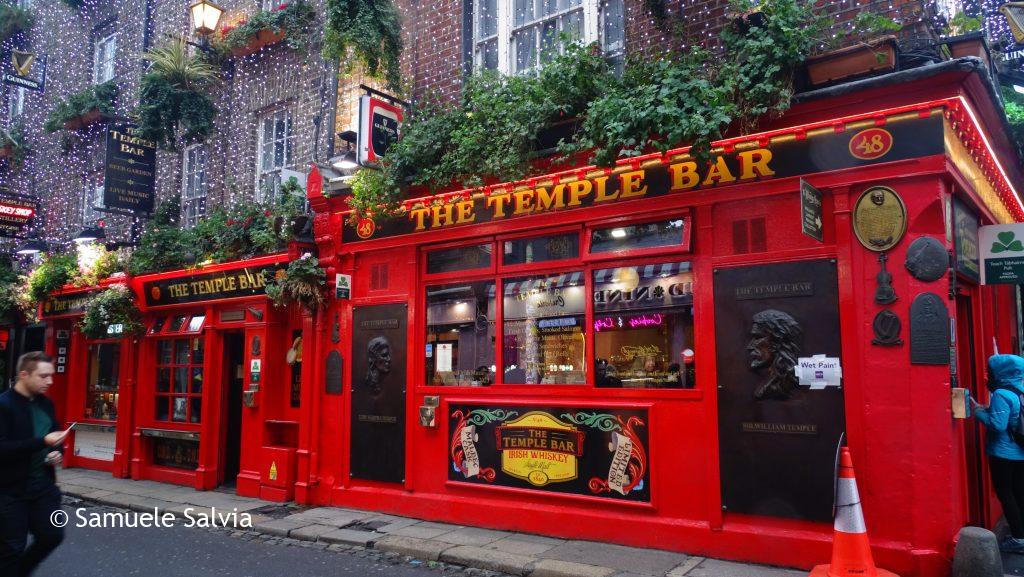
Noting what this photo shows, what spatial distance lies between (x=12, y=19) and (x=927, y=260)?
2143 cm

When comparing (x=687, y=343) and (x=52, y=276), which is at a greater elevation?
(x=52, y=276)

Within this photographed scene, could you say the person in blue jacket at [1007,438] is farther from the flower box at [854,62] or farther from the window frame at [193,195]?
the window frame at [193,195]

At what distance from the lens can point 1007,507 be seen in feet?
21.0

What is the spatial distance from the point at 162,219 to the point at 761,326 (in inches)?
459

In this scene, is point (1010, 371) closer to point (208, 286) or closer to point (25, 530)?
point (25, 530)

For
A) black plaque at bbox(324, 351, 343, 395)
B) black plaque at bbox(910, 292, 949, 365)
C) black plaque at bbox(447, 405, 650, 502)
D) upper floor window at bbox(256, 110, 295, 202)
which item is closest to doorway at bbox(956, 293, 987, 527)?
black plaque at bbox(910, 292, 949, 365)

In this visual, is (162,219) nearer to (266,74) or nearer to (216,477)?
(266,74)

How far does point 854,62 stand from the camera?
6117 millimetres

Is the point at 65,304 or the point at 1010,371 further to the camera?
the point at 65,304

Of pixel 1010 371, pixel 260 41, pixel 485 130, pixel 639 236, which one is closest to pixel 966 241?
pixel 1010 371

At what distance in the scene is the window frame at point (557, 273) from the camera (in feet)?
22.4

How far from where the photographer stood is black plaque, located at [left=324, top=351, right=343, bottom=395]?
371 inches

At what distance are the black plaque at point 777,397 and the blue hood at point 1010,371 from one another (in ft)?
5.53

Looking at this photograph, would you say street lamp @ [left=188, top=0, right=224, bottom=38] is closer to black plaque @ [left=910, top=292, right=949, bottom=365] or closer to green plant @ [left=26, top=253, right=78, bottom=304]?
green plant @ [left=26, top=253, right=78, bottom=304]
